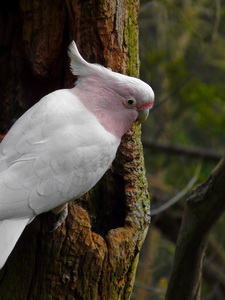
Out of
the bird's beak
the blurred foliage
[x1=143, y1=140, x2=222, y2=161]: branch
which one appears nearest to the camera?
the bird's beak

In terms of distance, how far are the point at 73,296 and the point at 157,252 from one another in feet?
16.2

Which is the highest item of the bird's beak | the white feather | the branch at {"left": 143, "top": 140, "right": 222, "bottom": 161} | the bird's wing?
the white feather

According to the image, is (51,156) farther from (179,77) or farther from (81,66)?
(179,77)

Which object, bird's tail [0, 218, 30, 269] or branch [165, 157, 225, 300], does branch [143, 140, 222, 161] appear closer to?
branch [165, 157, 225, 300]

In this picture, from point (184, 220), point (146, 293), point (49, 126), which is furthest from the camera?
point (146, 293)

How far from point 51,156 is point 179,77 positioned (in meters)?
4.03

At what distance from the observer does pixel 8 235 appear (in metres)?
2.91

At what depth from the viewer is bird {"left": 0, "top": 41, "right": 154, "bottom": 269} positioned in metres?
2.95

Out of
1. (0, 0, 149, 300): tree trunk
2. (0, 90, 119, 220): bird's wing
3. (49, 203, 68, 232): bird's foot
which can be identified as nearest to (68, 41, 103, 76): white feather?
(0, 90, 119, 220): bird's wing

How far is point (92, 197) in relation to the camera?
375 cm

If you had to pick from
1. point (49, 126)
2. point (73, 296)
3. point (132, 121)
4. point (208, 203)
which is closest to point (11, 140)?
point (49, 126)

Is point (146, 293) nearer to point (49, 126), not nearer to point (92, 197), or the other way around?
point (92, 197)

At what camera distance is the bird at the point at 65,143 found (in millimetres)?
2953

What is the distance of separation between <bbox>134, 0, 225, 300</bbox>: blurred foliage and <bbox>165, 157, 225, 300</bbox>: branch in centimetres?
226
